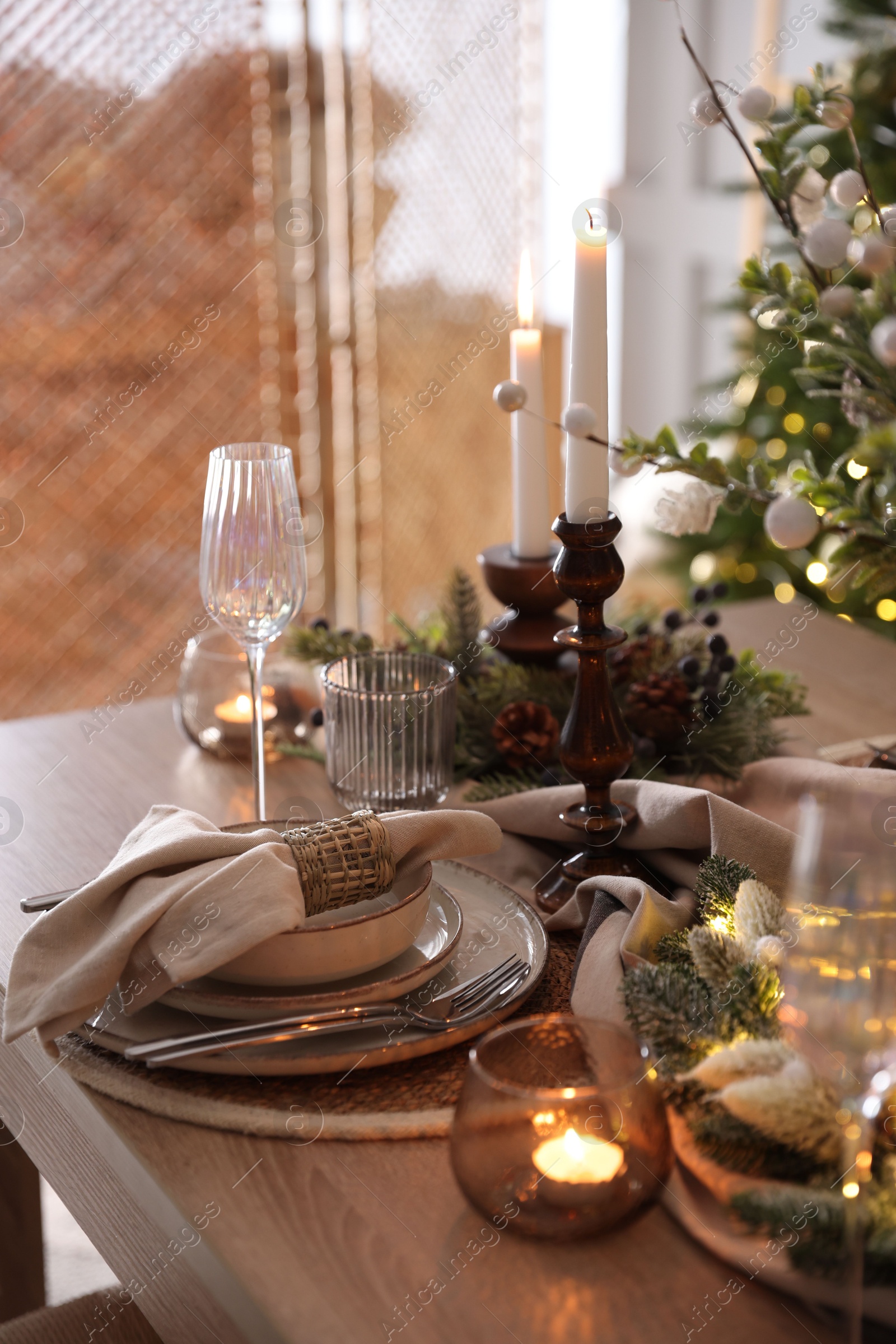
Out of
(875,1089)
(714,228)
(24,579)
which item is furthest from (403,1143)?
(714,228)

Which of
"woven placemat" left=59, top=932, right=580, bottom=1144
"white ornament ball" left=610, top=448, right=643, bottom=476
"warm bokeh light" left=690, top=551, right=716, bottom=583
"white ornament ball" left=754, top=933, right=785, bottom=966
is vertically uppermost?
"white ornament ball" left=610, top=448, right=643, bottom=476

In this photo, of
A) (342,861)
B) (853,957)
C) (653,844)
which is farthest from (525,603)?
(853,957)

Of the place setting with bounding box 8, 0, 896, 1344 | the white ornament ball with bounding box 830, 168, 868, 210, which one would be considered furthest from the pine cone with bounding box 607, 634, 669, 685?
the white ornament ball with bounding box 830, 168, 868, 210

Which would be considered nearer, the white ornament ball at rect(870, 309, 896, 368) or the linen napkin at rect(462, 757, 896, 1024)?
the white ornament ball at rect(870, 309, 896, 368)

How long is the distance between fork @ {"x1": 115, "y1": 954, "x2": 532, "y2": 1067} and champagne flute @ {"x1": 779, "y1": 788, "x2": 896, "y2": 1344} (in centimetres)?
24

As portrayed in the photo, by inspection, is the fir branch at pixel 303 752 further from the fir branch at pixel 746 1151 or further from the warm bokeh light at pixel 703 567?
the warm bokeh light at pixel 703 567

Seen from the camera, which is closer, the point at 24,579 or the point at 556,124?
the point at 24,579

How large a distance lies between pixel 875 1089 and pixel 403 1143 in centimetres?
23

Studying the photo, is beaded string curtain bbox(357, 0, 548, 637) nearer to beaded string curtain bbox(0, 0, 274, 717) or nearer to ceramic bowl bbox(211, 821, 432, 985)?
beaded string curtain bbox(0, 0, 274, 717)

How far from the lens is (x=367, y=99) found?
258 centimetres

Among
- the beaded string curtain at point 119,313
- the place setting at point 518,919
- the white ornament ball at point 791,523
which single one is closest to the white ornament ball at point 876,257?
the place setting at point 518,919

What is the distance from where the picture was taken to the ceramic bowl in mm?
646

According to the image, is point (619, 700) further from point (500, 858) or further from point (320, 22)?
point (320, 22)

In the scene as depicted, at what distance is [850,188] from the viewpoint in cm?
68
